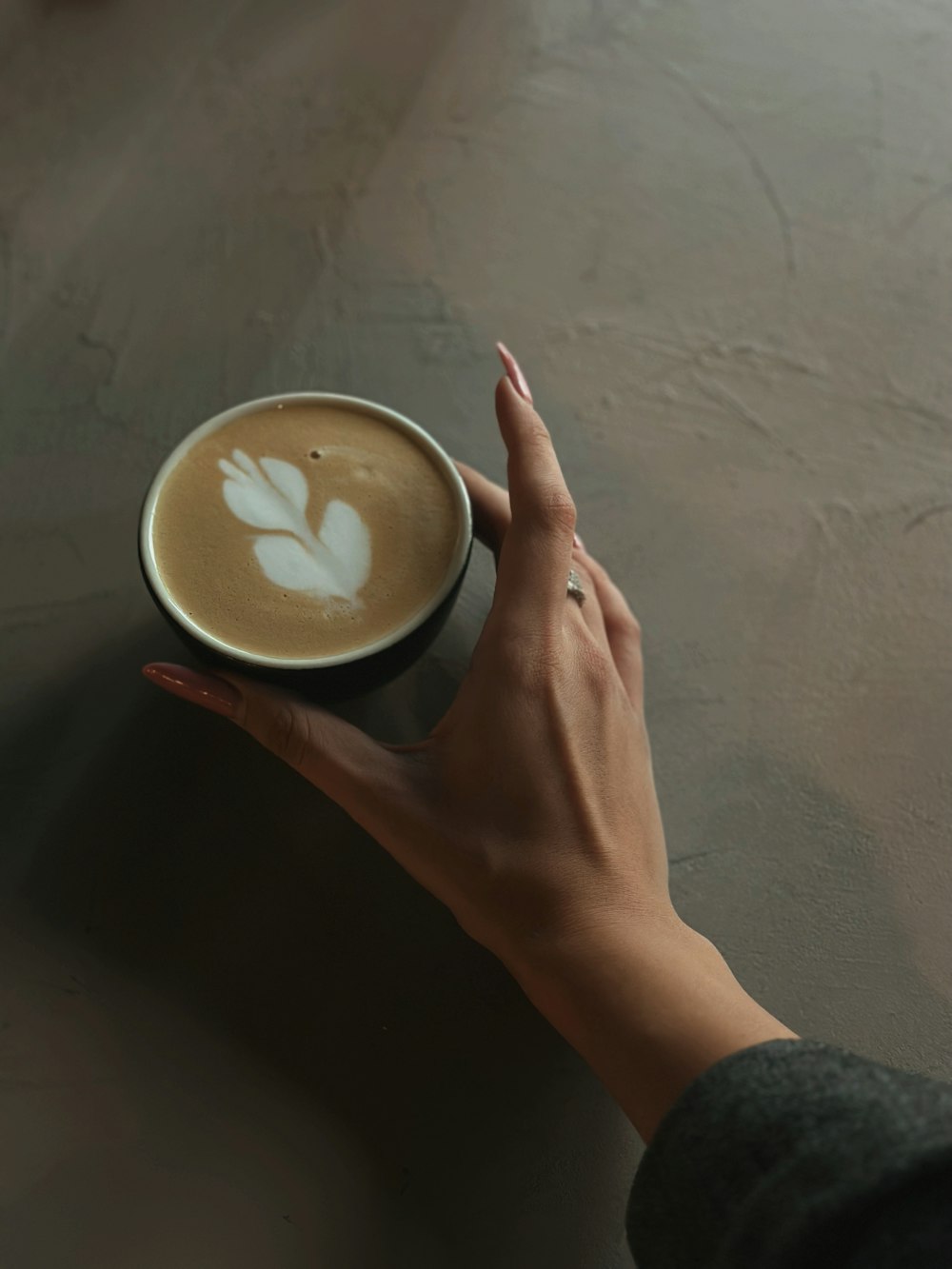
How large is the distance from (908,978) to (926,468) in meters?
0.53

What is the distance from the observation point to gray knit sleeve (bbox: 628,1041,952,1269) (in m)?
0.45

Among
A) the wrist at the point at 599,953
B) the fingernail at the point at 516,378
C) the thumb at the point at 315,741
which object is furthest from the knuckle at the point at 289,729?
the fingernail at the point at 516,378

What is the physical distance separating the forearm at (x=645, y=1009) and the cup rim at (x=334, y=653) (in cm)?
25

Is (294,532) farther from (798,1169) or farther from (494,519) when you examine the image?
(798,1169)

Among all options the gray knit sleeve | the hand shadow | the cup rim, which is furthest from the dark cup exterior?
the gray knit sleeve

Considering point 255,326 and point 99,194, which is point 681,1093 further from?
point 99,194

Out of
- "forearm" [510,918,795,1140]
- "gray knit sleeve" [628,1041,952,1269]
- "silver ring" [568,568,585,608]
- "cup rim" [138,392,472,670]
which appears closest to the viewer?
"gray knit sleeve" [628,1041,952,1269]

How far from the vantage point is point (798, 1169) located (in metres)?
0.48

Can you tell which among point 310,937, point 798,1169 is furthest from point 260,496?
point 798,1169

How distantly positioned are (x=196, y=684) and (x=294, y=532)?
0.47ft

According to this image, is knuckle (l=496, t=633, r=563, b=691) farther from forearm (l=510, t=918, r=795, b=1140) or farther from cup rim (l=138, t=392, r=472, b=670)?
forearm (l=510, t=918, r=795, b=1140)

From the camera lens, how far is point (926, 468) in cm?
101

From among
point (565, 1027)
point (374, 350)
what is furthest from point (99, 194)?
point (565, 1027)

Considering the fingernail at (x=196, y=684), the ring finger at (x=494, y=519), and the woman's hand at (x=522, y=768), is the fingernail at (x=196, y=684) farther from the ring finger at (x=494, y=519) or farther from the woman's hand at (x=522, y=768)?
the ring finger at (x=494, y=519)
